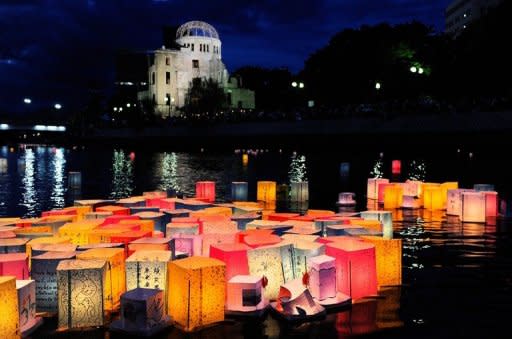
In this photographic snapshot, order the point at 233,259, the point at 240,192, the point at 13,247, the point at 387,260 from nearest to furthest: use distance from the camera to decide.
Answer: the point at 233,259
the point at 13,247
the point at 387,260
the point at 240,192

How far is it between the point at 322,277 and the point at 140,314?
201 centimetres

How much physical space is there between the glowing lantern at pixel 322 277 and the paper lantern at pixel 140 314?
170 cm

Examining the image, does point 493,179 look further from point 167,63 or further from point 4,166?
point 167,63

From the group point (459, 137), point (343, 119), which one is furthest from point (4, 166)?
point (459, 137)

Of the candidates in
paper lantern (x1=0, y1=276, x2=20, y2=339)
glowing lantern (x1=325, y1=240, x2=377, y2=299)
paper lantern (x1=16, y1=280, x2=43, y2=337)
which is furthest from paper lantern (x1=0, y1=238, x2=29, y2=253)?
glowing lantern (x1=325, y1=240, x2=377, y2=299)

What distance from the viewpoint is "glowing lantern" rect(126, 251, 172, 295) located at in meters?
6.11

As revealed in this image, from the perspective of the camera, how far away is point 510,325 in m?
5.78

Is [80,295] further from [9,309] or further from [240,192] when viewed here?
[240,192]

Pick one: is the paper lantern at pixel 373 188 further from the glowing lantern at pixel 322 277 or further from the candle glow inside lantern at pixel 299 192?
the glowing lantern at pixel 322 277

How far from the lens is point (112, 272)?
20.4ft

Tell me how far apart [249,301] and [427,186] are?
989 cm

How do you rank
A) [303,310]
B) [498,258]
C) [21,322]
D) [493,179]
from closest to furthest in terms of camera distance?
1. [21,322]
2. [303,310]
3. [498,258]
4. [493,179]

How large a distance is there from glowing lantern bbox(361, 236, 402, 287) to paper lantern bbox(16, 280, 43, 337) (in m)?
4.03

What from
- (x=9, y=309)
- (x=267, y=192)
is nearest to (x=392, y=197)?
(x=267, y=192)
